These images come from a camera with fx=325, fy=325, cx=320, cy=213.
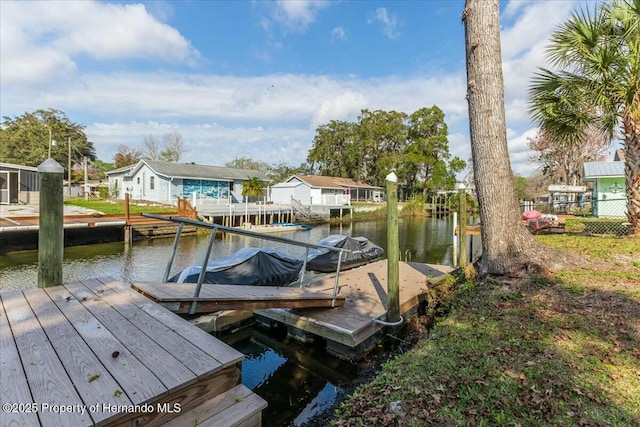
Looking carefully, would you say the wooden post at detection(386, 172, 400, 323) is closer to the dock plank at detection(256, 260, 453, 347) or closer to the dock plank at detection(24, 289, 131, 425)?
the dock plank at detection(256, 260, 453, 347)

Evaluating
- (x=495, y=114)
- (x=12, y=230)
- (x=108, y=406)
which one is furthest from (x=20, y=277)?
(x=495, y=114)

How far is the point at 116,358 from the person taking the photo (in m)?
2.08

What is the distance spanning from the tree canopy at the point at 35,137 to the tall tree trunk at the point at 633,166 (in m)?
45.4

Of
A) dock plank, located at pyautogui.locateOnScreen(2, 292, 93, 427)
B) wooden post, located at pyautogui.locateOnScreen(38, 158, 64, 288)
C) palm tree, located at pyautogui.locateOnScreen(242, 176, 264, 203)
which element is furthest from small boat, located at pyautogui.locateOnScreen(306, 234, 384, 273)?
palm tree, located at pyautogui.locateOnScreen(242, 176, 264, 203)

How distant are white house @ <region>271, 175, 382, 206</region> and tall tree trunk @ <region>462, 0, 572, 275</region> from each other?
27605 mm

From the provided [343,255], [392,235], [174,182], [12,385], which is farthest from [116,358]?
[174,182]

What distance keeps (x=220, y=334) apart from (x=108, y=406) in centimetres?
425

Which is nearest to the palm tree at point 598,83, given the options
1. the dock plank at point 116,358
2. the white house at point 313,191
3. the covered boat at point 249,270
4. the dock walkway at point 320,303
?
the dock walkway at point 320,303

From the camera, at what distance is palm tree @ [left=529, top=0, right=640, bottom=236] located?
7176 mm

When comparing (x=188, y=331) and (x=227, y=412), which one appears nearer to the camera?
(x=227, y=412)

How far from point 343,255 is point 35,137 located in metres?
44.1

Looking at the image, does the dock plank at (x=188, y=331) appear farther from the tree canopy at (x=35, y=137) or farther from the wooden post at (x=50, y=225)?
the tree canopy at (x=35, y=137)

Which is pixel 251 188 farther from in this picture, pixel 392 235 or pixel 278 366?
pixel 392 235

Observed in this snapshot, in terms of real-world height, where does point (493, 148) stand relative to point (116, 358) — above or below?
above
